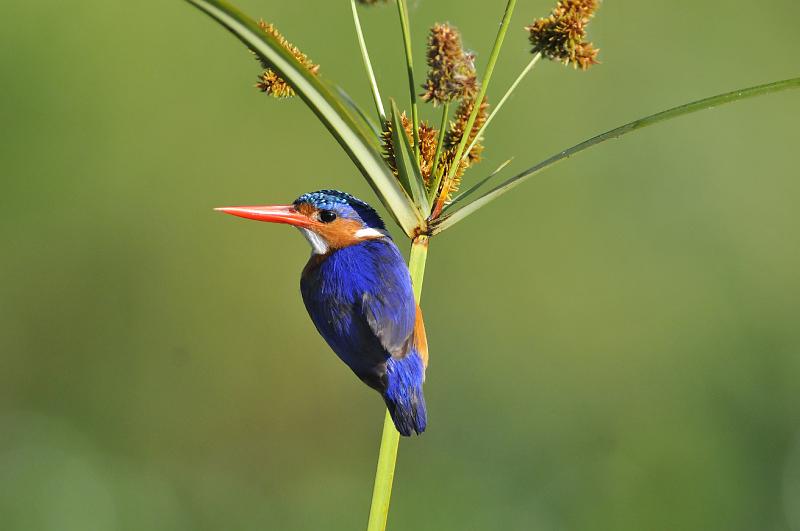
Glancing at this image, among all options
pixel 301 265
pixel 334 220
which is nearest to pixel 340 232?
→ pixel 334 220

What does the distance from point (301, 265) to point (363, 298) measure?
2.63m

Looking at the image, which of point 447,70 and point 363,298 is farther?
point 363,298

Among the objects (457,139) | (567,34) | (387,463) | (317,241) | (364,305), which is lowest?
(387,463)

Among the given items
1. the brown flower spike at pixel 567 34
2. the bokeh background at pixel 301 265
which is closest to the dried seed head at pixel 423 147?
the brown flower spike at pixel 567 34

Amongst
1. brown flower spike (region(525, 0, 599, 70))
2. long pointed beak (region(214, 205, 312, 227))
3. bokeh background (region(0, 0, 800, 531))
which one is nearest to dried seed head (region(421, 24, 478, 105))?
brown flower spike (region(525, 0, 599, 70))

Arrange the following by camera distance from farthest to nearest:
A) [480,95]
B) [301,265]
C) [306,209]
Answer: [301,265]
[306,209]
[480,95]

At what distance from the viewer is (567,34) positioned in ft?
5.34

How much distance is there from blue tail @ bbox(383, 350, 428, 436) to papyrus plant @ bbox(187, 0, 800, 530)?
0.32 m

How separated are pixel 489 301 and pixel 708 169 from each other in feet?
4.19

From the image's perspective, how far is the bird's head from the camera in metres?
2.11

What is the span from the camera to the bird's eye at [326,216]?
7.00ft

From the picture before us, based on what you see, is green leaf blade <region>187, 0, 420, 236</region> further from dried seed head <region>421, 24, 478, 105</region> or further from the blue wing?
the blue wing

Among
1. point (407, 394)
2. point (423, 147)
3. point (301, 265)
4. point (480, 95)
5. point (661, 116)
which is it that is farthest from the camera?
point (301, 265)

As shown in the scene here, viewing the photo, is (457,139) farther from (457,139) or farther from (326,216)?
(326,216)
